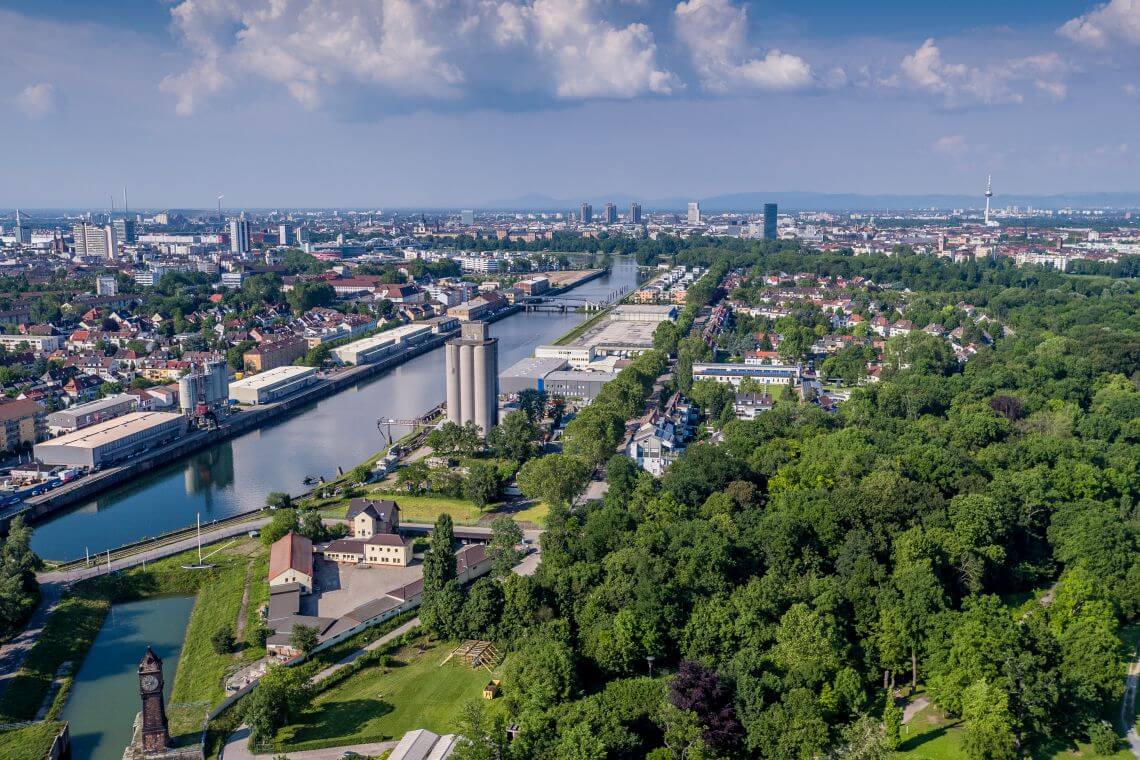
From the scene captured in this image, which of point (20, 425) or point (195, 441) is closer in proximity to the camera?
point (20, 425)

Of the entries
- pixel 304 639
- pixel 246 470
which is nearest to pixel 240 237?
pixel 246 470

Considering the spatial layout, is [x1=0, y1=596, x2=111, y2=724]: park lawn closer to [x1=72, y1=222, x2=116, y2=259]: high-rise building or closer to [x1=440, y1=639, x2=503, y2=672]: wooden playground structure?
[x1=440, y1=639, x2=503, y2=672]: wooden playground structure

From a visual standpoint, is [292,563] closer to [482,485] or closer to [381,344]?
[482,485]

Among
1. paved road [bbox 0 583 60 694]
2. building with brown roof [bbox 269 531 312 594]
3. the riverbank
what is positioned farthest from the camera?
the riverbank

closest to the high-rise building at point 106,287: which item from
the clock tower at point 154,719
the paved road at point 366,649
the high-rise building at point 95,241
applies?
the high-rise building at point 95,241

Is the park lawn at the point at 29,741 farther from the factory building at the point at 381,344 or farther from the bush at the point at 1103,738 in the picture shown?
the factory building at the point at 381,344

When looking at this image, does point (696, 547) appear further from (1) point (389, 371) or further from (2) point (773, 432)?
(1) point (389, 371)

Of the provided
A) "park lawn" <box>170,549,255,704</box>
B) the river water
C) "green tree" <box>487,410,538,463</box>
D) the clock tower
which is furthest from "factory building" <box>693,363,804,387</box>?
the clock tower
